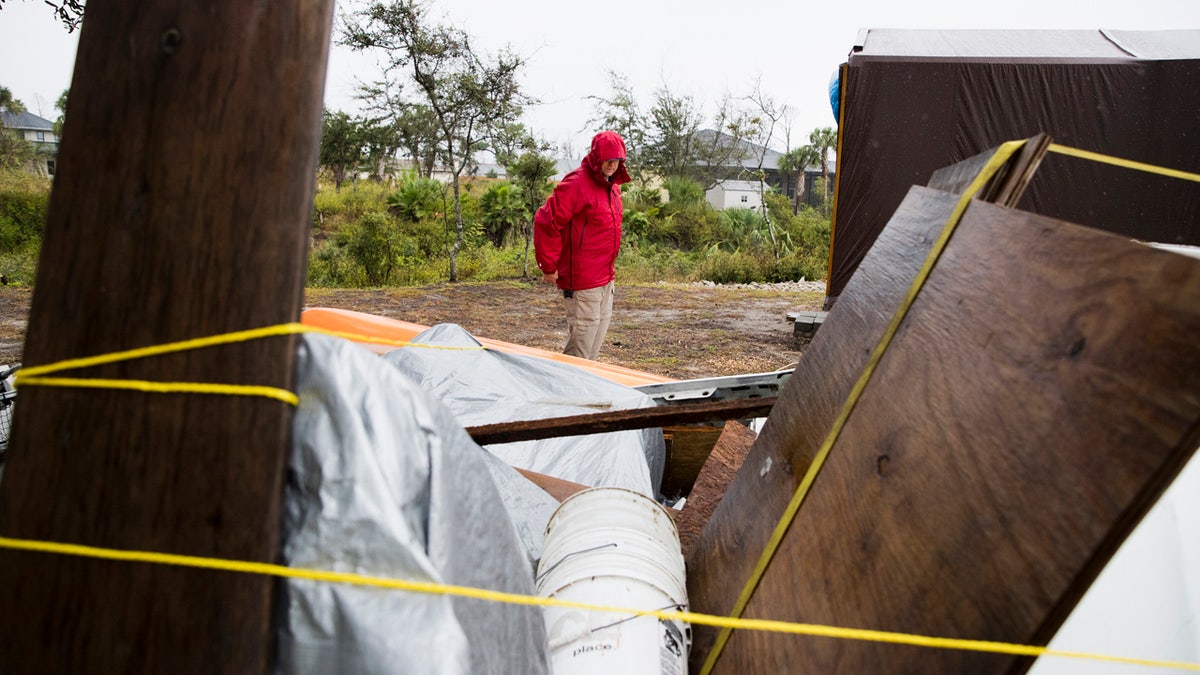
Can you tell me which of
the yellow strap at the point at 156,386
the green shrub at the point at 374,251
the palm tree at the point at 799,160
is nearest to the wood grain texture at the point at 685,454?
the yellow strap at the point at 156,386

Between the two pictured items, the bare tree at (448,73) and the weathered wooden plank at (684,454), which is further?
the bare tree at (448,73)

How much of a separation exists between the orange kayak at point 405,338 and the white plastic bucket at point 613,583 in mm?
1904

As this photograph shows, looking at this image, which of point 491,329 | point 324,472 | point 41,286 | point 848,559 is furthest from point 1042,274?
point 491,329

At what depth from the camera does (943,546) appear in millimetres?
1021

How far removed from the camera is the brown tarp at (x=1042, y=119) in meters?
8.88

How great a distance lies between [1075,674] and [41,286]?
138cm

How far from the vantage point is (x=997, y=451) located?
983 mm

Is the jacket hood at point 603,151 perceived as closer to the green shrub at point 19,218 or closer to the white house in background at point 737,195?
the green shrub at point 19,218

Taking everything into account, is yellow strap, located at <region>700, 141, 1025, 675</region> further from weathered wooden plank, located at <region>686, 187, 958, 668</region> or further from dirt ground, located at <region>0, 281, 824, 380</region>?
dirt ground, located at <region>0, 281, 824, 380</region>

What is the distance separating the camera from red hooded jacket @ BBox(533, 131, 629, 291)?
5988 millimetres

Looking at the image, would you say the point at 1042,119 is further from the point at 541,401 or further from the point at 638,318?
the point at 541,401

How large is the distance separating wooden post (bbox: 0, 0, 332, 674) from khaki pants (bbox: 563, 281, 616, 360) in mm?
5368

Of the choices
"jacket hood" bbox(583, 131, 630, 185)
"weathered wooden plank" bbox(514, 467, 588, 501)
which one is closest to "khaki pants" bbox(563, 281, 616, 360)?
"jacket hood" bbox(583, 131, 630, 185)

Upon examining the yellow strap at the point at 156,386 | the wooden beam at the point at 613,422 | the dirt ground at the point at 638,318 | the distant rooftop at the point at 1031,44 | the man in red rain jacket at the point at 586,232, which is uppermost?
the distant rooftop at the point at 1031,44
